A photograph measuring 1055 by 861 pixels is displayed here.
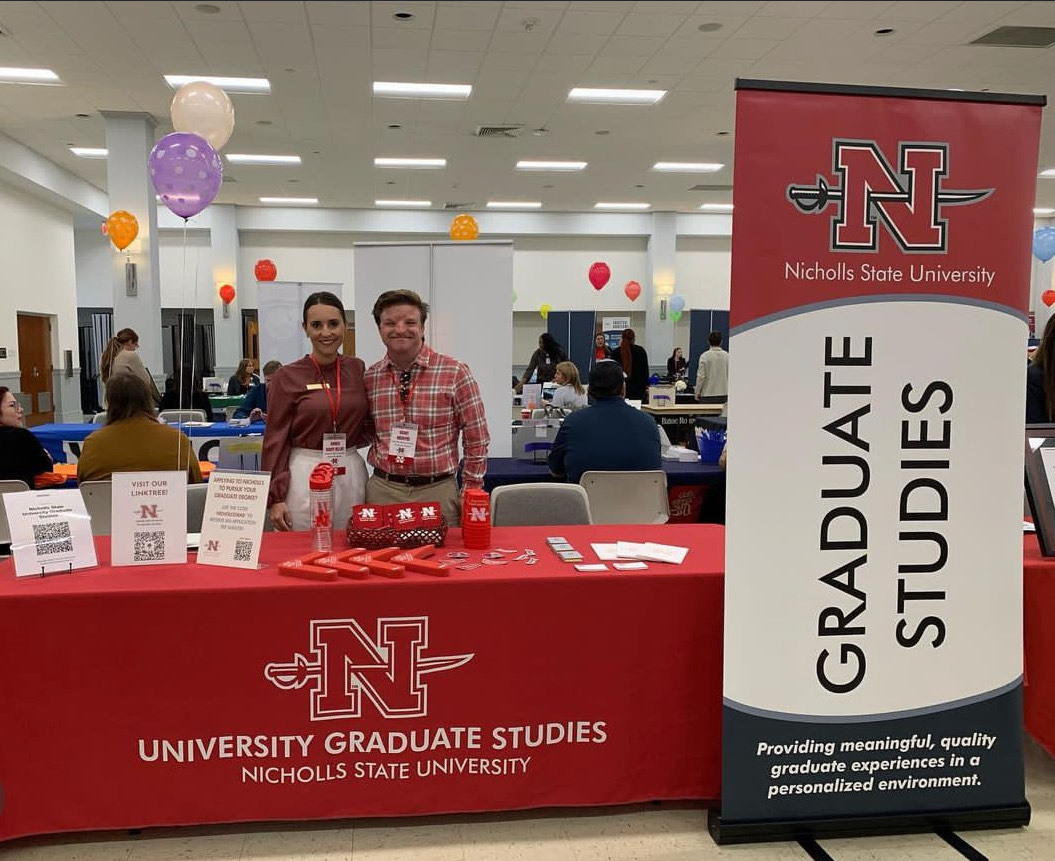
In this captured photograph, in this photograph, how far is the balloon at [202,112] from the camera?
17.8 feet

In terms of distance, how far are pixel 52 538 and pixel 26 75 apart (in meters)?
7.05

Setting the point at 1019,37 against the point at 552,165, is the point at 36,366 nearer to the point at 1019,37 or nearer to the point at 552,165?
the point at 552,165

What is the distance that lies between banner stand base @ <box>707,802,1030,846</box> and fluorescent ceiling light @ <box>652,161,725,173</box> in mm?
10124

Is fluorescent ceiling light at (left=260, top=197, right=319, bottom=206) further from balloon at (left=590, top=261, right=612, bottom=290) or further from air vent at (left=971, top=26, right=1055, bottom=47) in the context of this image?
air vent at (left=971, top=26, right=1055, bottom=47)

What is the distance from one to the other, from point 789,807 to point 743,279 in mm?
1286

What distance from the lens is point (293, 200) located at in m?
13.8

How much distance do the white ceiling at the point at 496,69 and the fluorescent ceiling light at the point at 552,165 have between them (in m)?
0.39

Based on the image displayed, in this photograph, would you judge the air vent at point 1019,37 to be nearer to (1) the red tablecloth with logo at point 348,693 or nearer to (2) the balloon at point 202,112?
(2) the balloon at point 202,112

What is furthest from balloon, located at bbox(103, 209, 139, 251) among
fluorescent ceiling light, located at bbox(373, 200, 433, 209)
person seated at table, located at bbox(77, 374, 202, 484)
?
fluorescent ceiling light, located at bbox(373, 200, 433, 209)

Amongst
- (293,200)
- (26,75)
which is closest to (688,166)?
(293,200)

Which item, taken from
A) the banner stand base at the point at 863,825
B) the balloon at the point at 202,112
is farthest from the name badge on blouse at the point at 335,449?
the balloon at the point at 202,112

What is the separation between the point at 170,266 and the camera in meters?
14.8

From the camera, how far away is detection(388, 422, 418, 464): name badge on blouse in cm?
259

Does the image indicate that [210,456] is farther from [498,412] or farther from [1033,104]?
[1033,104]
